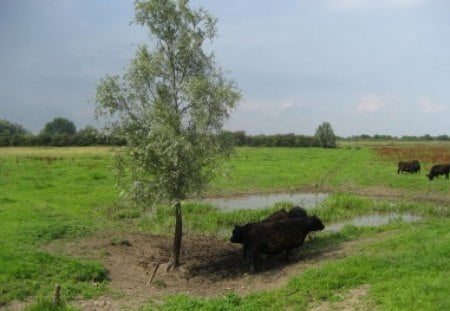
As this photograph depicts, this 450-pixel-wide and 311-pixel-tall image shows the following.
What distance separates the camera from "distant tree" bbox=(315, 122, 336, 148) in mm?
115981

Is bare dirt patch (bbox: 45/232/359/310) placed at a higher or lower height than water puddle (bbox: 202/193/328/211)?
lower

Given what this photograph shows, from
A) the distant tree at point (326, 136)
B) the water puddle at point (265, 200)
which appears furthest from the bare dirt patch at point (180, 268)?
the distant tree at point (326, 136)

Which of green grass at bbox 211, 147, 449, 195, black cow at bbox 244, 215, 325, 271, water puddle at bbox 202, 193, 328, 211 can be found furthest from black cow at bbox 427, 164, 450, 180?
black cow at bbox 244, 215, 325, 271

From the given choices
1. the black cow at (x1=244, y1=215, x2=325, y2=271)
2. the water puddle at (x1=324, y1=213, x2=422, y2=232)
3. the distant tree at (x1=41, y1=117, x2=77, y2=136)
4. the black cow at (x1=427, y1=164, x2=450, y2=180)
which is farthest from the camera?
the distant tree at (x1=41, y1=117, x2=77, y2=136)

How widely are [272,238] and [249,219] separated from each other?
7.74 meters

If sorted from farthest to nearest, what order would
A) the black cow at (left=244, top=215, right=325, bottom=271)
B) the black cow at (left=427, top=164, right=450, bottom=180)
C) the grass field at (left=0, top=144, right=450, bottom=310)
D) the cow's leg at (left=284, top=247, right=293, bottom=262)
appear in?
the black cow at (left=427, top=164, right=450, bottom=180)
the cow's leg at (left=284, top=247, right=293, bottom=262)
the black cow at (left=244, top=215, right=325, bottom=271)
the grass field at (left=0, top=144, right=450, bottom=310)

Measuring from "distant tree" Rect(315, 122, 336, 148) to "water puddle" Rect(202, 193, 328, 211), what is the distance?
8518cm

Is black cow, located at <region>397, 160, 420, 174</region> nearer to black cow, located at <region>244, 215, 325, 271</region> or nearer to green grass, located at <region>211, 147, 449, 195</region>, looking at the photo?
green grass, located at <region>211, 147, 449, 195</region>

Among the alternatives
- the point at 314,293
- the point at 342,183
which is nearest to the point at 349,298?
the point at 314,293

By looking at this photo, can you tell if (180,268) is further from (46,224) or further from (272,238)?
(46,224)

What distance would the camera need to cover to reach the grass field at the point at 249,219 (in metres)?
11.0

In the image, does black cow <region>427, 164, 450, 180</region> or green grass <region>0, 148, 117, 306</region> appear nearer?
green grass <region>0, 148, 117, 306</region>

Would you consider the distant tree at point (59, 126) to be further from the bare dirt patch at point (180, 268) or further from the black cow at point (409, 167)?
the bare dirt patch at point (180, 268)

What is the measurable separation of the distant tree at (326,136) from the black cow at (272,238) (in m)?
102
